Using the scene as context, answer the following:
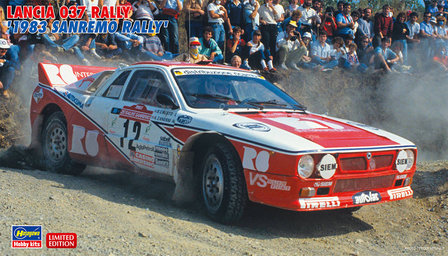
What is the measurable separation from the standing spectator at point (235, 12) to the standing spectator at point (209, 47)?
1.20 meters

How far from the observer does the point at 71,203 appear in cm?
490

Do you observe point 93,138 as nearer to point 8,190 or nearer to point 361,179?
point 8,190

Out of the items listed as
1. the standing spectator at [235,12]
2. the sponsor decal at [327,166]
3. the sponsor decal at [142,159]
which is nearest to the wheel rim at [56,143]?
the sponsor decal at [142,159]

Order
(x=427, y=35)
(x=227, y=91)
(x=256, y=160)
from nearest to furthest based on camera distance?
(x=256, y=160), (x=227, y=91), (x=427, y=35)

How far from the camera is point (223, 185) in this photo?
4.72 meters

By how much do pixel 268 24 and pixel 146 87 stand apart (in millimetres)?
6720

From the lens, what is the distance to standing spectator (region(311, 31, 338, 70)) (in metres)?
12.7

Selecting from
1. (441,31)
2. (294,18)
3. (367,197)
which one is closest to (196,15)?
(294,18)

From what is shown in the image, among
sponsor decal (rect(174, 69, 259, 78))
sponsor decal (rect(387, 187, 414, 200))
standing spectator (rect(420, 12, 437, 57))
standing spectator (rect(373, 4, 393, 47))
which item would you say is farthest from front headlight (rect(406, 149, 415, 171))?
standing spectator (rect(420, 12, 437, 57))

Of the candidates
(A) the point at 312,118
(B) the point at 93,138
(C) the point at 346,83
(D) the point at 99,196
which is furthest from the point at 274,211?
(C) the point at 346,83

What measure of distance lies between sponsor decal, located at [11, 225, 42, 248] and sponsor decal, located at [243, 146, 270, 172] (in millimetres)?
1824

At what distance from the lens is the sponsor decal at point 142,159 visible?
215 inches

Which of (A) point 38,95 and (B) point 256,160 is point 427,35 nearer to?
(A) point 38,95

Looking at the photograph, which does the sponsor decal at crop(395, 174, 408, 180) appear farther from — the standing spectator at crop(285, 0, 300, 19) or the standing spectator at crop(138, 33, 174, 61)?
the standing spectator at crop(285, 0, 300, 19)
